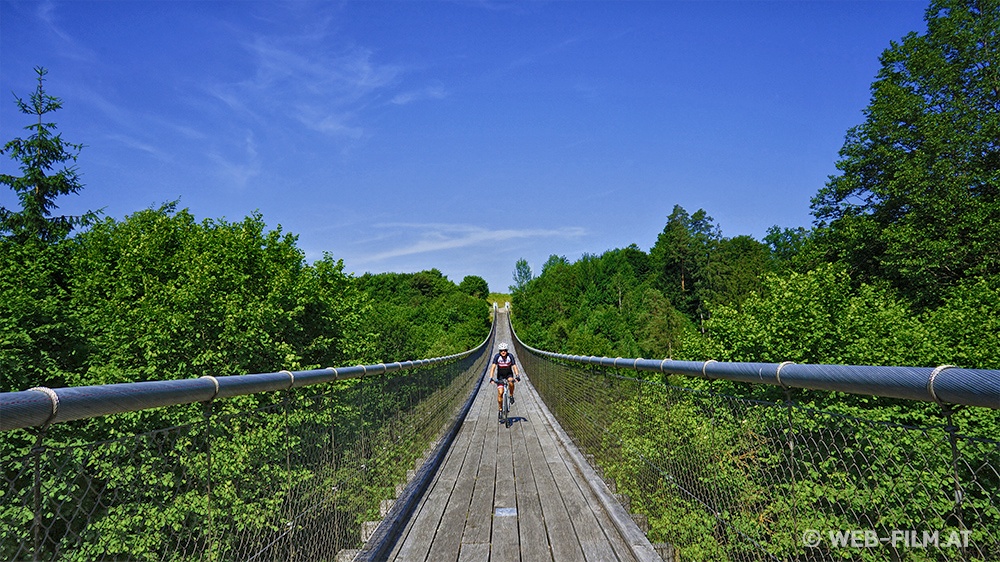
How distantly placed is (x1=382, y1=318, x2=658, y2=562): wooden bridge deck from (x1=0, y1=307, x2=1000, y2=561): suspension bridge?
0.02 metres

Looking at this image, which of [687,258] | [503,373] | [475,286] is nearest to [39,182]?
[503,373]

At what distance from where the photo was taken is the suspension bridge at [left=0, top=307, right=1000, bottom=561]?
1.43m

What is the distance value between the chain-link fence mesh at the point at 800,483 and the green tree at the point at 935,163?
2465 centimetres

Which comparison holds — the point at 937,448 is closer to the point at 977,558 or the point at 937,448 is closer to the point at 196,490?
the point at 977,558

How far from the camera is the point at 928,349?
1947cm

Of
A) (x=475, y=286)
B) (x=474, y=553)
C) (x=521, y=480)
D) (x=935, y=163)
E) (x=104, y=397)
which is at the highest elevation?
(x=475, y=286)

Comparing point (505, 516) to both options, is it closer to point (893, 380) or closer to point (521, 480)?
point (521, 480)

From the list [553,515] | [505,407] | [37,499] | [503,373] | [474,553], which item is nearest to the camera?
[37,499]

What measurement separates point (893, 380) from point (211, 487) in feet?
7.90

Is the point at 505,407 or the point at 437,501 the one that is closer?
the point at 437,501

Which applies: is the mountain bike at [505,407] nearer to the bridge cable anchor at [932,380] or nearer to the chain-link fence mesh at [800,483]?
the chain-link fence mesh at [800,483]

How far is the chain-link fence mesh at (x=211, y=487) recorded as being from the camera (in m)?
1.45

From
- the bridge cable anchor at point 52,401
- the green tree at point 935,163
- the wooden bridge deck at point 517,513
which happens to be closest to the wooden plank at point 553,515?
the wooden bridge deck at point 517,513

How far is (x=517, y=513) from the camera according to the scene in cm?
463
